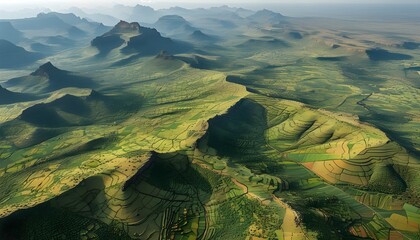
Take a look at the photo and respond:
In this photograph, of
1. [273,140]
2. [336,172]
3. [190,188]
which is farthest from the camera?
[273,140]

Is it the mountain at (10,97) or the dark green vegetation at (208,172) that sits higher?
the dark green vegetation at (208,172)

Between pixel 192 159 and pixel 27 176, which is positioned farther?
pixel 27 176

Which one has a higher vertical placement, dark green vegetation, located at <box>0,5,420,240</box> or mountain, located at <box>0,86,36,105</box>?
dark green vegetation, located at <box>0,5,420,240</box>

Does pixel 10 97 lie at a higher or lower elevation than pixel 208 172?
lower

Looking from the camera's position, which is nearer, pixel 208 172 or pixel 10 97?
pixel 208 172

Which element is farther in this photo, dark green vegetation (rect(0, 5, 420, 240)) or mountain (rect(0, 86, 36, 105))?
mountain (rect(0, 86, 36, 105))

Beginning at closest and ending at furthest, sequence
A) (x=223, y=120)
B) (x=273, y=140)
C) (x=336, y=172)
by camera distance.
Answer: (x=336, y=172), (x=273, y=140), (x=223, y=120)

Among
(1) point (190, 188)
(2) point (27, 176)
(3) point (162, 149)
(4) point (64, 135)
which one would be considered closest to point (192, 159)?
(1) point (190, 188)

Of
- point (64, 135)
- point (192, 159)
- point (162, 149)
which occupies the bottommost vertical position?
point (64, 135)

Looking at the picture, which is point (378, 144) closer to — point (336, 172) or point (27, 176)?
point (336, 172)

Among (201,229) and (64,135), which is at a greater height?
(201,229)

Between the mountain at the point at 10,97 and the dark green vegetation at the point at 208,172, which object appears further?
the mountain at the point at 10,97
